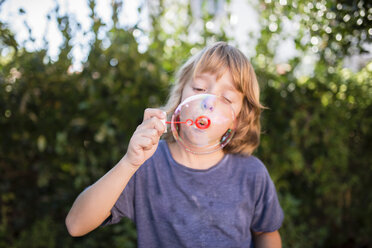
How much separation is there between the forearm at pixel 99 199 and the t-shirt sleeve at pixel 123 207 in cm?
6

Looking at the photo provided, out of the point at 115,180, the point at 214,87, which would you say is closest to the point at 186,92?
the point at 214,87

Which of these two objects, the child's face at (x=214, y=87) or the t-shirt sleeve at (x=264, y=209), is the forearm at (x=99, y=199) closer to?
the child's face at (x=214, y=87)

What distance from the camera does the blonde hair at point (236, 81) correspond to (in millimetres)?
1647

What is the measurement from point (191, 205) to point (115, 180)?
1.43 ft

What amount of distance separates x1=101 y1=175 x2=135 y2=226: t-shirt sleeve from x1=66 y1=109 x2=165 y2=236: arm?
5 cm

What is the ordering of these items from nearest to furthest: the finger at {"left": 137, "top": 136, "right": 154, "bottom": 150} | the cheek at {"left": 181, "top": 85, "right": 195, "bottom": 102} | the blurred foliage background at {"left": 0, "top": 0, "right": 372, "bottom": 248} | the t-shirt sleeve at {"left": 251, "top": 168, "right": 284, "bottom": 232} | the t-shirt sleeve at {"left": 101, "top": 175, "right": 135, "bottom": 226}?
the finger at {"left": 137, "top": 136, "right": 154, "bottom": 150} < the t-shirt sleeve at {"left": 101, "top": 175, "right": 135, "bottom": 226} < the cheek at {"left": 181, "top": 85, "right": 195, "bottom": 102} < the t-shirt sleeve at {"left": 251, "top": 168, "right": 284, "bottom": 232} < the blurred foliage background at {"left": 0, "top": 0, "right": 372, "bottom": 248}

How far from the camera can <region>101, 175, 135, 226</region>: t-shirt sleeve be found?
151 cm

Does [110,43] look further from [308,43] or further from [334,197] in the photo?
[334,197]

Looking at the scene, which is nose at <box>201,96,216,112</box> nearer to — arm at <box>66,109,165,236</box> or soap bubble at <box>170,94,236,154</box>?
soap bubble at <box>170,94,236,154</box>

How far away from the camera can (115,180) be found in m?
1.36

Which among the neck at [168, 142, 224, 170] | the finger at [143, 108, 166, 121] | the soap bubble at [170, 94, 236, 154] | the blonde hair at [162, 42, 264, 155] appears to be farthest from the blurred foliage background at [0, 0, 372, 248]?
the finger at [143, 108, 166, 121]

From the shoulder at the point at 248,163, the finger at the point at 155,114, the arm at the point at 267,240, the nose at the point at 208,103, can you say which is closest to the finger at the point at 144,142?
the finger at the point at 155,114

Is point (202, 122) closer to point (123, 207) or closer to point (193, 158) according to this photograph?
point (193, 158)

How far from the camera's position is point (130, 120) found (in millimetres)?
2533
